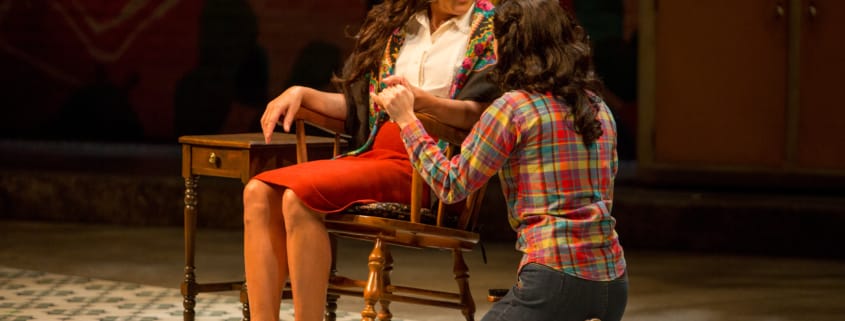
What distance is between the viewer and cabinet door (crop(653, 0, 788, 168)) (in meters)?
5.84

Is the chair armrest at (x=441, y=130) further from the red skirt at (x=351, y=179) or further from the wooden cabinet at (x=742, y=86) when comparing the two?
the wooden cabinet at (x=742, y=86)

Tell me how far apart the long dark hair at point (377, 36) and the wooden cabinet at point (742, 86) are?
2.74 meters

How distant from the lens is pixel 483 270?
17.0 ft

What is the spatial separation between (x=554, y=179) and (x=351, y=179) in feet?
2.40

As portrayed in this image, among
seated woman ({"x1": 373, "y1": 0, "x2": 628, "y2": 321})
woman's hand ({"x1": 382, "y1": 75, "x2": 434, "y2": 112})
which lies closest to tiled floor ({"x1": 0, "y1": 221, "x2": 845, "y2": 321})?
woman's hand ({"x1": 382, "y1": 75, "x2": 434, "y2": 112})

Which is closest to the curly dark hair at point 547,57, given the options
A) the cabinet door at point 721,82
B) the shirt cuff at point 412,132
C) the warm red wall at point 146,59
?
the shirt cuff at point 412,132

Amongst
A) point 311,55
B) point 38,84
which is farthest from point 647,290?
point 38,84

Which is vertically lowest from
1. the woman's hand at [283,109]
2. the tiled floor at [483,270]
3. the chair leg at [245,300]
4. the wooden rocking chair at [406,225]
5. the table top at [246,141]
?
the tiled floor at [483,270]

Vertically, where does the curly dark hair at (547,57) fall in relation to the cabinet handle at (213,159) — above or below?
above

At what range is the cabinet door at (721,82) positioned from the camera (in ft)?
19.2

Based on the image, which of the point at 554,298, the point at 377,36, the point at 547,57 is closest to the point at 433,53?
the point at 377,36

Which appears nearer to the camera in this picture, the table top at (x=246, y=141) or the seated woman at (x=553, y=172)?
the seated woman at (x=553, y=172)

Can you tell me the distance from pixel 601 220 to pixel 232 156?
1.31 metres

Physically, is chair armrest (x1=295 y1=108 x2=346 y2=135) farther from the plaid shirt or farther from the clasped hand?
the plaid shirt
